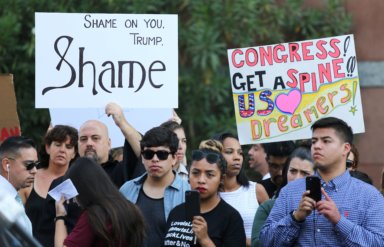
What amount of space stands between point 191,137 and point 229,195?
7.40 metres

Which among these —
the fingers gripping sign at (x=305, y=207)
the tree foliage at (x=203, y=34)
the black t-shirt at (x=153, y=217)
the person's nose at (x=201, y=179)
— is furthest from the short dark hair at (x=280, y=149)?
the tree foliage at (x=203, y=34)

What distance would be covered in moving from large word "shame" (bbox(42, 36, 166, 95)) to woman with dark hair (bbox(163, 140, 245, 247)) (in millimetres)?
1810

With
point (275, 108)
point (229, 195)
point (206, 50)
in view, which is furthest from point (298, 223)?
point (206, 50)

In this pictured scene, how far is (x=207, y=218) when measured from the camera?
7.75 m

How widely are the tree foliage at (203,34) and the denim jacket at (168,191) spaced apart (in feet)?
25.1

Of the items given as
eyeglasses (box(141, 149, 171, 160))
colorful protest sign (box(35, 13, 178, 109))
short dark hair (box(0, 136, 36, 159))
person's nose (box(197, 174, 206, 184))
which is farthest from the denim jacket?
colorful protest sign (box(35, 13, 178, 109))

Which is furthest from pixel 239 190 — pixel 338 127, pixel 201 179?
pixel 338 127

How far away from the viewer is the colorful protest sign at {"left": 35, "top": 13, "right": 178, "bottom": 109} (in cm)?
962

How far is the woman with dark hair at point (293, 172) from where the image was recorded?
26.9ft

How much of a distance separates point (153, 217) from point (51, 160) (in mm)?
1309

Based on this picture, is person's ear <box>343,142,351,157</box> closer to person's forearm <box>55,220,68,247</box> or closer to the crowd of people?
the crowd of people

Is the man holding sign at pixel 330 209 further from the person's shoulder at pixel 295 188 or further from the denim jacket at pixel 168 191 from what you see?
the denim jacket at pixel 168 191

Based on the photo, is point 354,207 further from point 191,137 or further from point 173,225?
point 191,137

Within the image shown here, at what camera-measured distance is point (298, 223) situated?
7168mm
